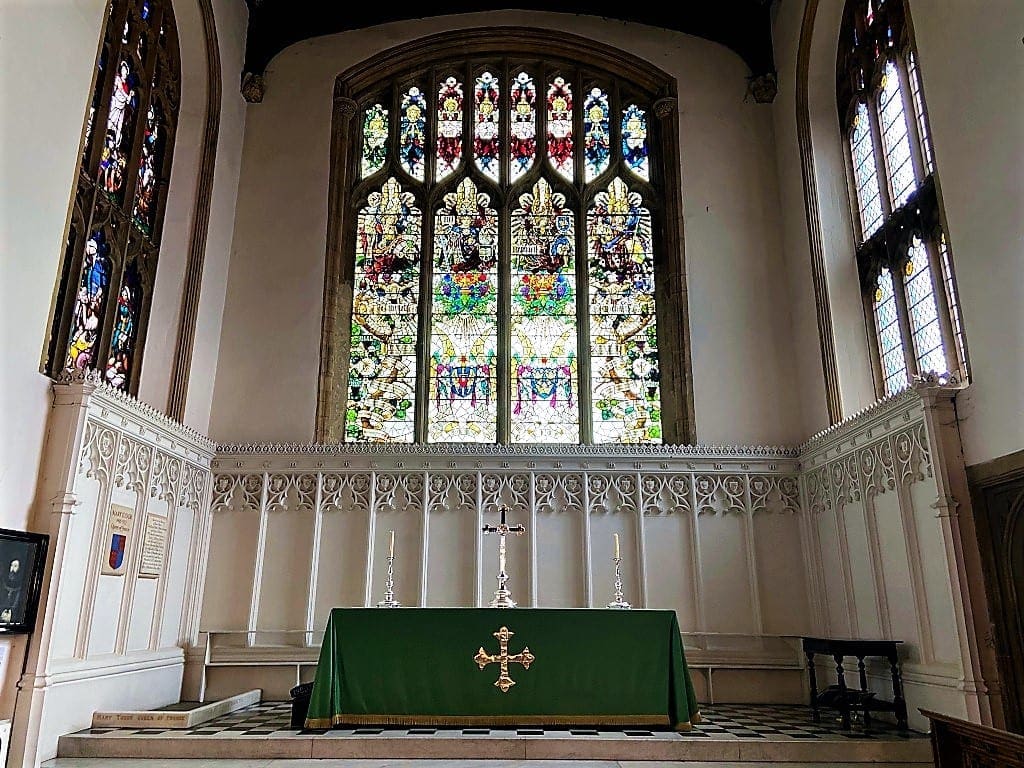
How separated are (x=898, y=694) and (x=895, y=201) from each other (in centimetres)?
434

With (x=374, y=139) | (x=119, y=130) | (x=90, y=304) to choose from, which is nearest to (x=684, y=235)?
(x=374, y=139)

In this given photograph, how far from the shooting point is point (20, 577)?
5.40 m

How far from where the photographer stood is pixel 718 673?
25.4 ft

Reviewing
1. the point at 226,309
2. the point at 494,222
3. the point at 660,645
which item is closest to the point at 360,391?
the point at 226,309

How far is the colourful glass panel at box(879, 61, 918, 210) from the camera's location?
728 centimetres

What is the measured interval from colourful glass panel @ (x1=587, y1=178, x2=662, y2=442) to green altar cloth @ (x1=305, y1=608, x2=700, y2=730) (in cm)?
324

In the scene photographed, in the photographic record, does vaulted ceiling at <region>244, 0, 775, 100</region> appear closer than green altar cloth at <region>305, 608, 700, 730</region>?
No

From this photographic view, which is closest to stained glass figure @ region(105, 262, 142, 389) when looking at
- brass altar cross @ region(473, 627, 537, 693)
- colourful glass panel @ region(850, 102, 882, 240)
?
brass altar cross @ region(473, 627, 537, 693)

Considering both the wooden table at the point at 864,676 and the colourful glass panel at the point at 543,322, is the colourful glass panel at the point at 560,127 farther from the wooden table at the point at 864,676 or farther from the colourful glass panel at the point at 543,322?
the wooden table at the point at 864,676

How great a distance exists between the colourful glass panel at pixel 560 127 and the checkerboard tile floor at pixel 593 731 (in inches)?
259

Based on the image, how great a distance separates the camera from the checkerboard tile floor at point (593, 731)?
18.3 feet

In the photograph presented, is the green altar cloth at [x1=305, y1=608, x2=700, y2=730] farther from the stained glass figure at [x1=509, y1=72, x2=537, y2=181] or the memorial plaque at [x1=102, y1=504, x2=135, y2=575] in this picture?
the stained glass figure at [x1=509, y1=72, x2=537, y2=181]

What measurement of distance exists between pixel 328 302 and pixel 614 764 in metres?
5.90

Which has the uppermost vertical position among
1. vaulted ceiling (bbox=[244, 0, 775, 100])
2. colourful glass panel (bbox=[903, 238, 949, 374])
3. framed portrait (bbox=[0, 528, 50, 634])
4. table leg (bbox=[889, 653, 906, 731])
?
vaulted ceiling (bbox=[244, 0, 775, 100])
